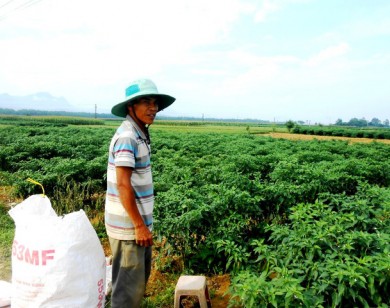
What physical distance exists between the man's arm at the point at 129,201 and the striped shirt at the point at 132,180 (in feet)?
0.21

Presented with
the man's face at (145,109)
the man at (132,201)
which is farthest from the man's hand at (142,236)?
the man's face at (145,109)

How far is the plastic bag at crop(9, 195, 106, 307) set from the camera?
7.27ft

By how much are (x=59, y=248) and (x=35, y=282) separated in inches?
10.3

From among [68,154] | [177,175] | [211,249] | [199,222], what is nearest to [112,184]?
[199,222]

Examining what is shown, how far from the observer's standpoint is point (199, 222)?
3807 mm

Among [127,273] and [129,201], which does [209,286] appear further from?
[129,201]

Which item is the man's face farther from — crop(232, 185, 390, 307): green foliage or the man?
crop(232, 185, 390, 307): green foliage

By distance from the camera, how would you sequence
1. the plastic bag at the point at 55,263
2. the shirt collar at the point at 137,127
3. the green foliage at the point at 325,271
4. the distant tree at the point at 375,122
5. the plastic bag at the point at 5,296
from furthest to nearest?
the distant tree at the point at 375,122
the plastic bag at the point at 5,296
the shirt collar at the point at 137,127
the green foliage at the point at 325,271
the plastic bag at the point at 55,263

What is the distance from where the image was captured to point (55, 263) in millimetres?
2221

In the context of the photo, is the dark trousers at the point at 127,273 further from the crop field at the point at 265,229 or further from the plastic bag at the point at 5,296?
the plastic bag at the point at 5,296

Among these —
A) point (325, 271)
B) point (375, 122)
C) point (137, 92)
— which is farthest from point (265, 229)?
point (375, 122)

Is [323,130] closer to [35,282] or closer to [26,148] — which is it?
[26,148]

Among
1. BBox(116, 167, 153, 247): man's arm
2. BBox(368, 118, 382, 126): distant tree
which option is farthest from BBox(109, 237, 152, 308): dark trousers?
BBox(368, 118, 382, 126): distant tree

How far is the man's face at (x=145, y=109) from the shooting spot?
2598 mm
